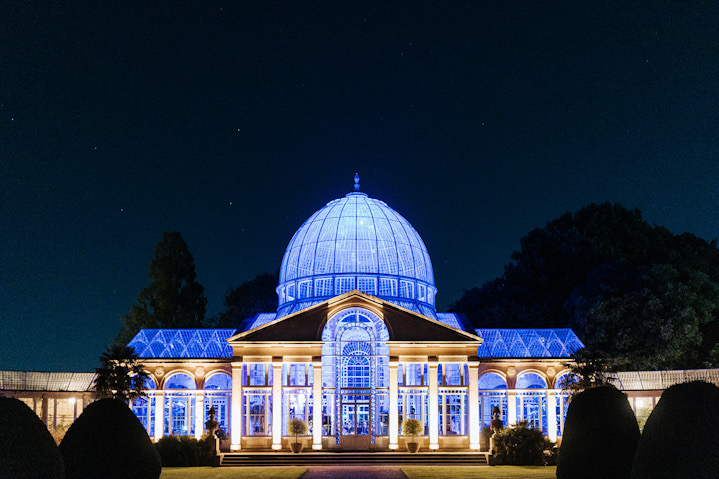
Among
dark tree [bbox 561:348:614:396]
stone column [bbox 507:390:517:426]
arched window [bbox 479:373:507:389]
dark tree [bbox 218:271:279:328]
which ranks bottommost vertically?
stone column [bbox 507:390:517:426]

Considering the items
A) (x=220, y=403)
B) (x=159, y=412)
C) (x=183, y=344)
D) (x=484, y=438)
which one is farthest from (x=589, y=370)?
(x=159, y=412)

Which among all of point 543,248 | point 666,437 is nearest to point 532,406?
point 543,248

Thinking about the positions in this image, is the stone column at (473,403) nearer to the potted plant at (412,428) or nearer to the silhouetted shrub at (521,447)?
the potted plant at (412,428)

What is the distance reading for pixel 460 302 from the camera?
78.0 meters

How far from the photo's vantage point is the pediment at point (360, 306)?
157ft

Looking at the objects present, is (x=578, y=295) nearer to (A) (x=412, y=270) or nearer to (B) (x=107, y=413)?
(A) (x=412, y=270)

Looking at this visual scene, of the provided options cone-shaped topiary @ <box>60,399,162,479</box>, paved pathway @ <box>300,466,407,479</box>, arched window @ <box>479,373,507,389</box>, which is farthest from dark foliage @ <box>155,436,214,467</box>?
cone-shaped topiary @ <box>60,399,162,479</box>

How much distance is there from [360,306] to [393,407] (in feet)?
19.5

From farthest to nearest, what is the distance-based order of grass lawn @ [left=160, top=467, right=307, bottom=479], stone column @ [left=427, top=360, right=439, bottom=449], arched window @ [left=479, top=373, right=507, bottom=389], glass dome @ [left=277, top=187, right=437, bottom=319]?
glass dome @ [left=277, top=187, right=437, bottom=319] → arched window @ [left=479, top=373, right=507, bottom=389] → stone column @ [left=427, top=360, right=439, bottom=449] → grass lawn @ [left=160, top=467, right=307, bottom=479]

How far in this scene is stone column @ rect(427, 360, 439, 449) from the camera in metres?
46.8

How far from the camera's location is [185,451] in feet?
138

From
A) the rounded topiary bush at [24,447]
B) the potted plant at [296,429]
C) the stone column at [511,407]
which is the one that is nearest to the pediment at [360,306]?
the stone column at [511,407]

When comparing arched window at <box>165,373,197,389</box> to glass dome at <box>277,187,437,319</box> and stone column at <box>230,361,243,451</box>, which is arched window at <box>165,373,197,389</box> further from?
glass dome at <box>277,187,437,319</box>

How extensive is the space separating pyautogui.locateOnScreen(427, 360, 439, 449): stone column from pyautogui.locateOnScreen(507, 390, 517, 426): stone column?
4706 millimetres
